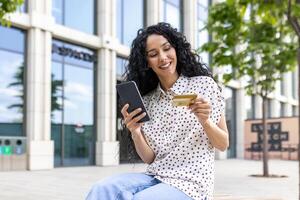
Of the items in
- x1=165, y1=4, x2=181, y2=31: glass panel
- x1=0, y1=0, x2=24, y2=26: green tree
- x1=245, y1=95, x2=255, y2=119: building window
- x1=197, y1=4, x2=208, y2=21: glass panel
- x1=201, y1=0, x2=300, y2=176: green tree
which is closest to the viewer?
x1=0, y1=0, x2=24, y2=26: green tree

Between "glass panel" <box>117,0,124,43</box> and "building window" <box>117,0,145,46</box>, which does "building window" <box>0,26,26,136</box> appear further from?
"building window" <box>117,0,145,46</box>

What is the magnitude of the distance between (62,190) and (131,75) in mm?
8040

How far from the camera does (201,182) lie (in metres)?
2.98

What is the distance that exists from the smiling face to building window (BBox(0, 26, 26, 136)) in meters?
15.1

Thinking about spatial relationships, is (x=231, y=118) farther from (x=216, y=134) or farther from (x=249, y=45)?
(x=216, y=134)

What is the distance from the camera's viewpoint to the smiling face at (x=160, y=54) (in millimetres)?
3133

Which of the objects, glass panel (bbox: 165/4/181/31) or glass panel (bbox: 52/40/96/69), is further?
glass panel (bbox: 165/4/181/31)

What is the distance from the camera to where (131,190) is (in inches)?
113

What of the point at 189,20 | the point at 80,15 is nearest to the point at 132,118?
the point at 80,15

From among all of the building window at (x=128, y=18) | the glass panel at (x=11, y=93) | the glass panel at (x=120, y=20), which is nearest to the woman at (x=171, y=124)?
the glass panel at (x=11, y=93)

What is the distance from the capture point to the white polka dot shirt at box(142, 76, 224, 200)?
9.80 ft

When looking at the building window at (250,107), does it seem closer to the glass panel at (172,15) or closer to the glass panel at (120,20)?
the glass panel at (172,15)

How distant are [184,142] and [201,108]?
1.16 feet

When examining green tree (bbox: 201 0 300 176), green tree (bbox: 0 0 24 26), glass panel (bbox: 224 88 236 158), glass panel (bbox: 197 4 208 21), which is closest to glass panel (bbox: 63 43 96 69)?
green tree (bbox: 201 0 300 176)
